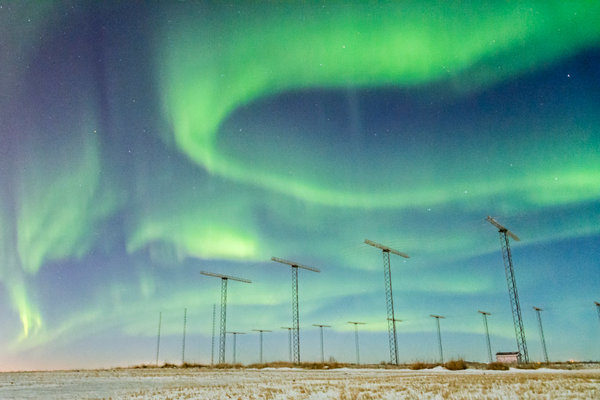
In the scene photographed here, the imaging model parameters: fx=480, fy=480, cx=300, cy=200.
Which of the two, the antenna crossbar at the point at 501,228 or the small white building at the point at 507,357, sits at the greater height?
the antenna crossbar at the point at 501,228

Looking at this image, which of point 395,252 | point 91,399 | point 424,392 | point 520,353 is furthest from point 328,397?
point 395,252

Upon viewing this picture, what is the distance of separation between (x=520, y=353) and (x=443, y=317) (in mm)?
95121

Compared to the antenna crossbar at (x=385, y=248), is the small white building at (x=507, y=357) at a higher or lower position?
lower

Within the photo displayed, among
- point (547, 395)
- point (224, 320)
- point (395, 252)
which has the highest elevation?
point (395, 252)

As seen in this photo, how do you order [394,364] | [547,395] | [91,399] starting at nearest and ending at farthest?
[547,395] → [91,399] → [394,364]

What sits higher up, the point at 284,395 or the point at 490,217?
the point at 490,217

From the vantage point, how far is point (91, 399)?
28.8 m

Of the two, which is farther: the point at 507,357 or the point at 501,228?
the point at 507,357

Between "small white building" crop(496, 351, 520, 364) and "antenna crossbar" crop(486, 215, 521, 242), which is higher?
"antenna crossbar" crop(486, 215, 521, 242)

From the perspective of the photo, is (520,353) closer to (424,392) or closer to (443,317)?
(424,392)

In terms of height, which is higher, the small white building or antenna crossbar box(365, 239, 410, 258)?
antenna crossbar box(365, 239, 410, 258)

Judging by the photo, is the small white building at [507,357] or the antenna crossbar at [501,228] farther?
the small white building at [507,357]

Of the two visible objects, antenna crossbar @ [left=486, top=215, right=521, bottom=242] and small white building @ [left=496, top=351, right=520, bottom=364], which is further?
small white building @ [left=496, top=351, right=520, bottom=364]

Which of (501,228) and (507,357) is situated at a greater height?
(501,228)
